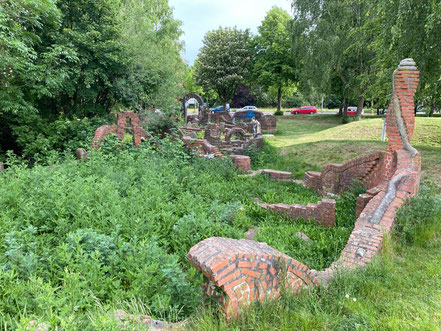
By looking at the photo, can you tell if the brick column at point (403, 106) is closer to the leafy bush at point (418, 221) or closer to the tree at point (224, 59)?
the leafy bush at point (418, 221)

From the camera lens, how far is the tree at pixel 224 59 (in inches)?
1347

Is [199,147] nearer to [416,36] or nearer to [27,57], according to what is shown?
[27,57]

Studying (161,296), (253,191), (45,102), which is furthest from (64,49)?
(161,296)

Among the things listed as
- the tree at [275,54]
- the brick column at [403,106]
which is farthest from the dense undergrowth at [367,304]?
the tree at [275,54]

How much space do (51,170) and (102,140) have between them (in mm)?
3549

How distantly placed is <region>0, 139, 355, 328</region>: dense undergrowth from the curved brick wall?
0.46m

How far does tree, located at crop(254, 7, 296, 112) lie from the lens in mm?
31750

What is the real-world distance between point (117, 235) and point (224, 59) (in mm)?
33579

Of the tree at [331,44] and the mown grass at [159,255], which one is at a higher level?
the tree at [331,44]

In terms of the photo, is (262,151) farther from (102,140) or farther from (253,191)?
(102,140)

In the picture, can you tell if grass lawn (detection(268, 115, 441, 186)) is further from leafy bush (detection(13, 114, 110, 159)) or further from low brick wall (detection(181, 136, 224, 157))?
leafy bush (detection(13, 114, 110, 159))

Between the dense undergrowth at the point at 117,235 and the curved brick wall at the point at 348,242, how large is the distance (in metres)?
0.46

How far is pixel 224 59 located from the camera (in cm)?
3459

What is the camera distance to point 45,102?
476 inches
